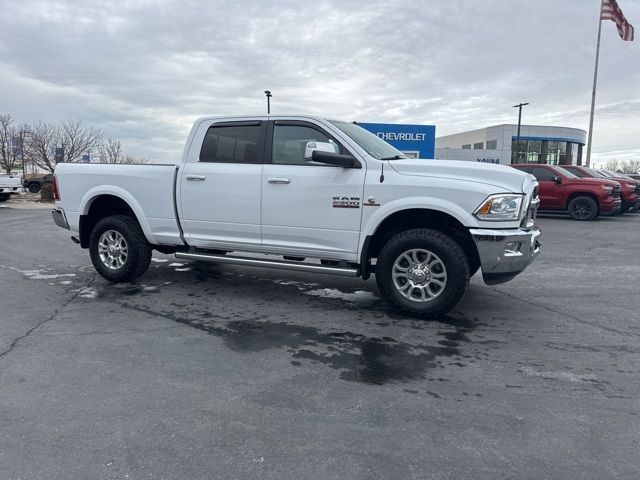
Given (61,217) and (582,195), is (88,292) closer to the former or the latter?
(61,217)

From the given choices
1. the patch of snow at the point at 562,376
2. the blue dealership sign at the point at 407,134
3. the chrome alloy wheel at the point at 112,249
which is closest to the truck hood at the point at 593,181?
the blue dealership sign at the point at 407,134

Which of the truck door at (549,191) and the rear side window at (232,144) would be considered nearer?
the rear side window at (232,144)

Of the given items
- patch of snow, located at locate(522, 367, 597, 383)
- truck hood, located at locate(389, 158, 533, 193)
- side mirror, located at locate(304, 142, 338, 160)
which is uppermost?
side mirror, located at locate(304, 142, 338, 160)

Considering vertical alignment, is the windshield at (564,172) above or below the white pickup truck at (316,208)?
above

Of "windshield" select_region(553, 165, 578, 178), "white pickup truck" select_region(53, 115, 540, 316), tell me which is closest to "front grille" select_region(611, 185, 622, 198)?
"windshield" select_region(553, 165, 578, 178)

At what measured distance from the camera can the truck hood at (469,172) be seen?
4.73m

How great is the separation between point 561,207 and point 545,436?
15.1 metres

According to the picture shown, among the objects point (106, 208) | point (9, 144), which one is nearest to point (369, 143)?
point (106, 208)

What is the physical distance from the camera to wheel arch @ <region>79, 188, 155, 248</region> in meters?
6.23

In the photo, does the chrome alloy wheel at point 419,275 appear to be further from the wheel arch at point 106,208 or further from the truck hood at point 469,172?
the wheel arch at point 106,208

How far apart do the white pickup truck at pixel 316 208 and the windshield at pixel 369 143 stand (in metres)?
0.02

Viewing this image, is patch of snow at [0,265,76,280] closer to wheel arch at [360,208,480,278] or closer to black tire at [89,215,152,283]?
black tire at [89,215,152,283]

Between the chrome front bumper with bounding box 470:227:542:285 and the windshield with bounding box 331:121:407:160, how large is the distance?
137 centimetres

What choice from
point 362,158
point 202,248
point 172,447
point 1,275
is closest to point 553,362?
point 362,158
